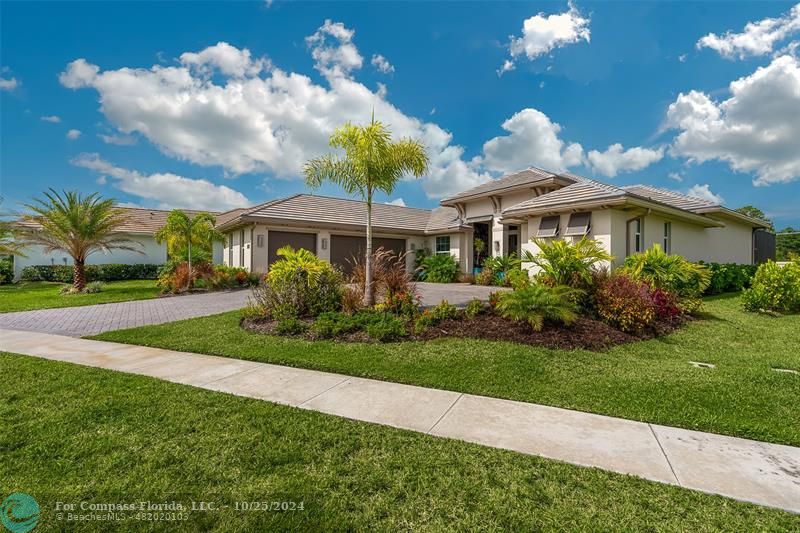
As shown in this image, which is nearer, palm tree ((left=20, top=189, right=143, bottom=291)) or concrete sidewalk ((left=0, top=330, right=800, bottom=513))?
concrete sidewalk ((left=0, top=330, right=800, bottom=513))

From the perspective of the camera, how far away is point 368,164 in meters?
9.02

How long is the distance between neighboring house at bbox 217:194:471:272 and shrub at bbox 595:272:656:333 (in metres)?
11.8

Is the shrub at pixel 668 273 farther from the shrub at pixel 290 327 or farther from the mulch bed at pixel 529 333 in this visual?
the shrub at pixel 290 327

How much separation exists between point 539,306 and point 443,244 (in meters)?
15.4

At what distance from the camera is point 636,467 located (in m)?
2.82

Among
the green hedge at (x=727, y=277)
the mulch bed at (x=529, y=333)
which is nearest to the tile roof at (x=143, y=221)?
the mulch bed at (x=529, y=333)

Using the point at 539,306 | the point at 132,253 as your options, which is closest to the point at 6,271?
the point at 132,253

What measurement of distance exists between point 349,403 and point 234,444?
1.30 meters

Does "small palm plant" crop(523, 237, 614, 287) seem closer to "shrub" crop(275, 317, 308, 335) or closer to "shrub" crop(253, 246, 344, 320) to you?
"shrub" crop(253, 246, 344, 320)

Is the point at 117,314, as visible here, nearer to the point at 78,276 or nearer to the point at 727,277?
the point at 78,276

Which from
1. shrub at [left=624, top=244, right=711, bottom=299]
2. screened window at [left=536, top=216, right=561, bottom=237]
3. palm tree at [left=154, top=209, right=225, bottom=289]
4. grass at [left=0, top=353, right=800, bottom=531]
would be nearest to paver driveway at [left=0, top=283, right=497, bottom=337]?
palm tree at [left=154, top=209, right=225, bottom=289]

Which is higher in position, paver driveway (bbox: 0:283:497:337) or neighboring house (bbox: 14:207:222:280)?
neighboring house (bbox: 14:207:222:280)

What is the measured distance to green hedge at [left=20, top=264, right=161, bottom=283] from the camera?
70.9ft

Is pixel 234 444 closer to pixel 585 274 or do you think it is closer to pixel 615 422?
pixel 615 422
